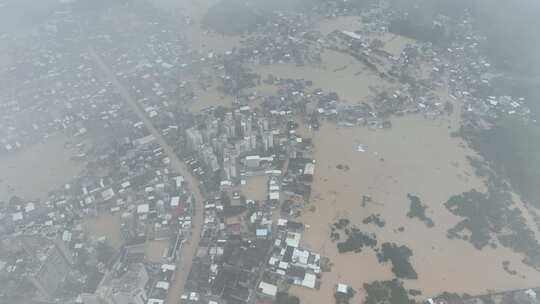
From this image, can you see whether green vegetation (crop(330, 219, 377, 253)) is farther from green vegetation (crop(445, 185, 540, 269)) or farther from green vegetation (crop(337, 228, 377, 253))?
green vegetation (crop(445, 185, 540, 269))

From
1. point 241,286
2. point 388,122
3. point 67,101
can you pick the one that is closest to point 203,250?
point 241,286

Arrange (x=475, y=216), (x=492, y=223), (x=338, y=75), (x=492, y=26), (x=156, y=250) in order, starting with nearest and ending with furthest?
(x=156, y=250)
(x=492, y=223)
(x=475, y=216)
(x=338, y=75)
(x=492, y=26)

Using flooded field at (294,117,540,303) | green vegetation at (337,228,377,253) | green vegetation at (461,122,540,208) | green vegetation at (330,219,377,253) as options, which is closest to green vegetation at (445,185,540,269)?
flooded field at (294,117,540,303)

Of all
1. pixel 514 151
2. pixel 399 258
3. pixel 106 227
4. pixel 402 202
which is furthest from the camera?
pixel 514 151

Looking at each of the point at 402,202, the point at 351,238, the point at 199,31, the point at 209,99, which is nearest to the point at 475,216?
the point at 402,202

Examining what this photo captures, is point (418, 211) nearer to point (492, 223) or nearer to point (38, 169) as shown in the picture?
point (492, 223)

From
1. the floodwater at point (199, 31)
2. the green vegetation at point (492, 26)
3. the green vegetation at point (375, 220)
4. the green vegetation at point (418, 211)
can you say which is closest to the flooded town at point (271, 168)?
the green vegetation at point (375, 220)
